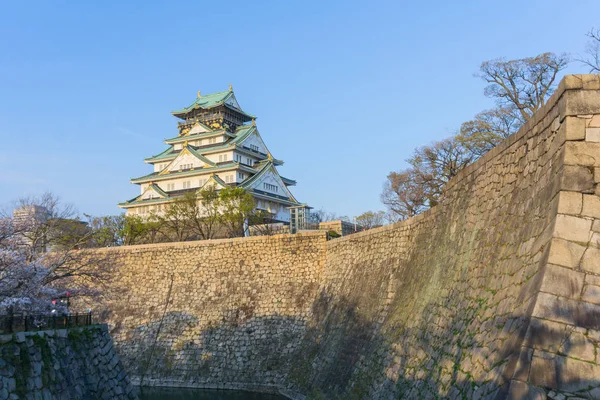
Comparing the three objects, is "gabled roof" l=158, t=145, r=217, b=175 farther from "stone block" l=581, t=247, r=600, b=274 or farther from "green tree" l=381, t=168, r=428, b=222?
"stone block" l=581, t=247, r=600, b=274

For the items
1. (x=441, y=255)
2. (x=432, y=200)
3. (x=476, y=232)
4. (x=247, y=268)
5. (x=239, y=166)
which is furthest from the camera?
(x=239, y=166)

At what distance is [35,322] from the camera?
468 inches

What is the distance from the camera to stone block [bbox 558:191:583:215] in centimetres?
528

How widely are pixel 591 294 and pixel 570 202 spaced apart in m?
0.99

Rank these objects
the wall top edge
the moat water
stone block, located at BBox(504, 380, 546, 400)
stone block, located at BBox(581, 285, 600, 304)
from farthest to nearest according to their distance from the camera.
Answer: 1. the wall top edge
2. the moat water
3. stone block, located at BBox(581, 285, 600, 304)
4. stone block, located at BBox(504, 380, 546, 400)

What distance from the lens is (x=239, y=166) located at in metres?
44.0

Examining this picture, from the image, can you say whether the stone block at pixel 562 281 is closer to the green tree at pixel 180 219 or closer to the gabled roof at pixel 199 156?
the green tree at pixel 180 219

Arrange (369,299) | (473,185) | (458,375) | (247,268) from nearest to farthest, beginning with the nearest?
1. (458,375)
2. (473,185)
3. (369,299)
4. (247,268)

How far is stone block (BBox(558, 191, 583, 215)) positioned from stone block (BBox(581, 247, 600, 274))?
1.37 feet

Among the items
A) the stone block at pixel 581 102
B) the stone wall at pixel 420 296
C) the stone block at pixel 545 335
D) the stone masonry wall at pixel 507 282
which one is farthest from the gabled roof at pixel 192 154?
the stone block at pixel 545 335

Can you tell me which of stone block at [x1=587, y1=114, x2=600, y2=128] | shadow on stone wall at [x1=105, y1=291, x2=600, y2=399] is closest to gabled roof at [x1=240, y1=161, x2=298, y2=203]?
shadow on stone wall at [x1=105, y1=291, x2=600, y2=399]

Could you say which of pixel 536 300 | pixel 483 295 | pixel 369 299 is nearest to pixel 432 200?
pixel 369 299

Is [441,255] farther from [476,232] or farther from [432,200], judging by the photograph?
[432,200]

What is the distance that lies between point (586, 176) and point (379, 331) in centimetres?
845
